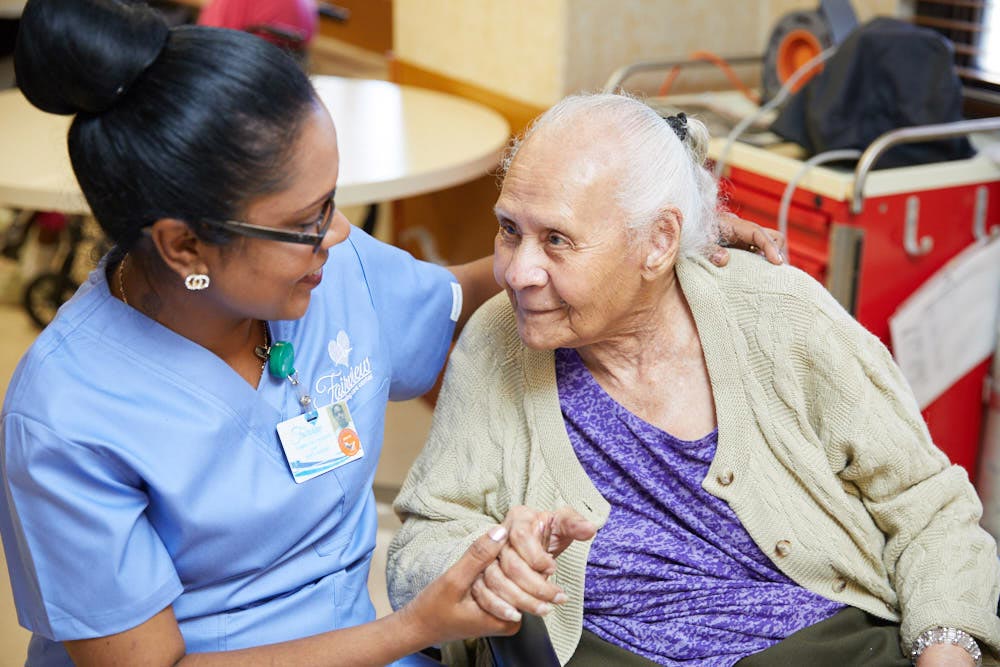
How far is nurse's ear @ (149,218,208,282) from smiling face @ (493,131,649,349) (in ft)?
1.49

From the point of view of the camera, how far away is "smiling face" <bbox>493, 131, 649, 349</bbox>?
1593 mm

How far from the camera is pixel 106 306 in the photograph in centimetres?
141

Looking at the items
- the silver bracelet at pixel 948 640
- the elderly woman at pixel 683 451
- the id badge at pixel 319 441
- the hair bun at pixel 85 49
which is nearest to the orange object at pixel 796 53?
the elderly woman at pixel 683 451

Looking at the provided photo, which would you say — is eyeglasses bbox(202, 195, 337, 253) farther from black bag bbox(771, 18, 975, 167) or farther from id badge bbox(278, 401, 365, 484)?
black bag bbox(771, 18, 975, 167)

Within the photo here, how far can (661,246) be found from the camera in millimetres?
1658

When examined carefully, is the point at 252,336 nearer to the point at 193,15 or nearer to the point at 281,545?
the point at 281,545

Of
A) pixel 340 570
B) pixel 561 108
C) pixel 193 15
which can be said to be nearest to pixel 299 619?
pixel 340 570

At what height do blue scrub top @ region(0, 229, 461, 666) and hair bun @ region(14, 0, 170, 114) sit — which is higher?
hair bun @ region(14, 0, 170, 114)

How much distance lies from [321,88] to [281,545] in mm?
2486

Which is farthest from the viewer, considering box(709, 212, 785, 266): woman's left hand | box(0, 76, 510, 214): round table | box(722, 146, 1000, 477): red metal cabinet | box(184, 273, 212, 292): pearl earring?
box(0, 76, 510, 214): round table

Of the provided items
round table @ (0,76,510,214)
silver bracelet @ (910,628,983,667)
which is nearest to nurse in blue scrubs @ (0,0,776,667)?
silver bracelet @ (910,628,983,667)

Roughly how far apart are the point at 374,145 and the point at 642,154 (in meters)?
1.58

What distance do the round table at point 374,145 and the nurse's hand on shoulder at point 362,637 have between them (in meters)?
→ 1.26

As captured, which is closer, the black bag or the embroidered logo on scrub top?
the embroidered logo on scrub top
